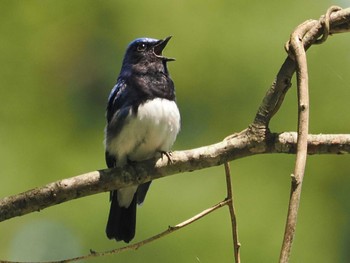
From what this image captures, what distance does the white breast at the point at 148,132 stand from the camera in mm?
3406

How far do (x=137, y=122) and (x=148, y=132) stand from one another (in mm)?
67

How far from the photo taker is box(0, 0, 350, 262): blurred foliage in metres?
4.29

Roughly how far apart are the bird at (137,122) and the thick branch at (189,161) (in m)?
0.77

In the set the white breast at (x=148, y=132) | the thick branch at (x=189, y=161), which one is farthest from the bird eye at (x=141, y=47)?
the thick branch at (x=189, y=161)

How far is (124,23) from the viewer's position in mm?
5523

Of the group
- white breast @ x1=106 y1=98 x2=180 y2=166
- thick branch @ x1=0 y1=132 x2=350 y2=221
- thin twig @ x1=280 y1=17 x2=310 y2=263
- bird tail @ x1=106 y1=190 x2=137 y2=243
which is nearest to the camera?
thin twig @ x1=280 y1=17 x2=310 y2=263

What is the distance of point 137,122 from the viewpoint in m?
3.42

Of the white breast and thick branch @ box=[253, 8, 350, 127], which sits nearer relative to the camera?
thick branch @ box=[253, 8, 350, 127]

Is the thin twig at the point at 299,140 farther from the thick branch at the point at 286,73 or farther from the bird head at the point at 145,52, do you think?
the bird head at the point at 145,52

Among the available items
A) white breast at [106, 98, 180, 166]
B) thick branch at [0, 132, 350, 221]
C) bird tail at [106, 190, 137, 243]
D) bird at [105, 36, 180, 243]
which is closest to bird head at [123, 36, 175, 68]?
bird at [105, 36, 180, 243]

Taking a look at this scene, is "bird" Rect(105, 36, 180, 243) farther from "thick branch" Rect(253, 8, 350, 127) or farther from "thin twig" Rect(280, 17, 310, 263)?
"thin twig" Rect(280, 17, 310, 263)

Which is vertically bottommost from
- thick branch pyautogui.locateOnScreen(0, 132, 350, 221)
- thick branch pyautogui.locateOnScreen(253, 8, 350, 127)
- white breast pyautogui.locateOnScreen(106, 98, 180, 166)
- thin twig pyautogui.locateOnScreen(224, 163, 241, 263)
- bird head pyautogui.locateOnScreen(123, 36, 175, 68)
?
thin twig pyautogui.locateOnScreen(224, 163, 241, 263)

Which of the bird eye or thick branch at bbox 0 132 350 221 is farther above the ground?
the bird eye

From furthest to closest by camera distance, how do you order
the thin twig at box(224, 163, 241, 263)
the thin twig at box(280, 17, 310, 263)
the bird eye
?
the bird eye
the thin twig at box(224, 163, 241, 263)
the thin twig at box(280, 17, 310, 263)
